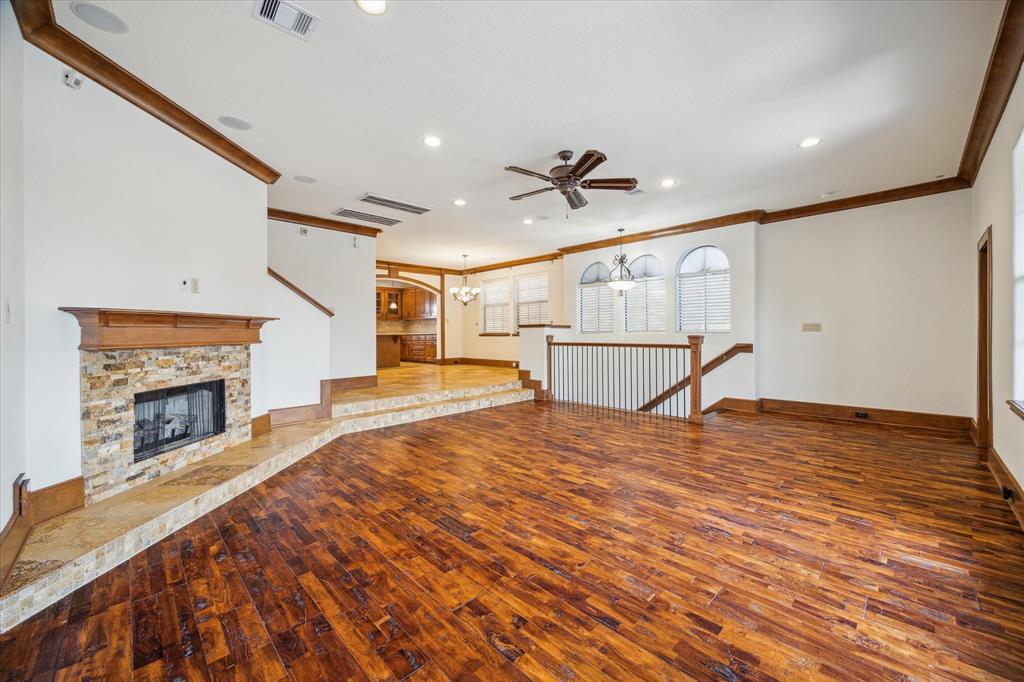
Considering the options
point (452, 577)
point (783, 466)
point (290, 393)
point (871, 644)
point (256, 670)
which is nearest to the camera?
point (256, 670)

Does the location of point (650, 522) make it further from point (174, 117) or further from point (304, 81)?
point (174, 117)

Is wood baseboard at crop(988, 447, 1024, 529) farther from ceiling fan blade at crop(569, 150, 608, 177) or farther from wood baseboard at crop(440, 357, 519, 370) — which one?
wood baseboard at crop(440, 357, 519, 370)

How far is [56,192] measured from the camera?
2623 mm

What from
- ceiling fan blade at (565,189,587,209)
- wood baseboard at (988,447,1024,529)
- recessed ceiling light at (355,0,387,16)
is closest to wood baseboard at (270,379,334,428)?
Result: ceiling fan blade at (565,189,587,209)

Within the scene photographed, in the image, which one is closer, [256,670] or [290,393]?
[256,670]

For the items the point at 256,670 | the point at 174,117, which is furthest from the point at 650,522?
the point at 174,117

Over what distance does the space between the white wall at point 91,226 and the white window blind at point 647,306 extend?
6593mm

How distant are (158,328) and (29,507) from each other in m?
1.33

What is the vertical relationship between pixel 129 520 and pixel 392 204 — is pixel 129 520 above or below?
below

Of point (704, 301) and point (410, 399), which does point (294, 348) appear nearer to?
point (410, 399)

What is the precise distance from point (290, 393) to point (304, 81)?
341 cm

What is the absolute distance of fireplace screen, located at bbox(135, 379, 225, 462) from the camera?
324 cm

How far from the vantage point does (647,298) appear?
784 centimetres

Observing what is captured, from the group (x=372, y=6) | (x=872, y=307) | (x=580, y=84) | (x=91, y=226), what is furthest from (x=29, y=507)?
(x=872, y=307)
